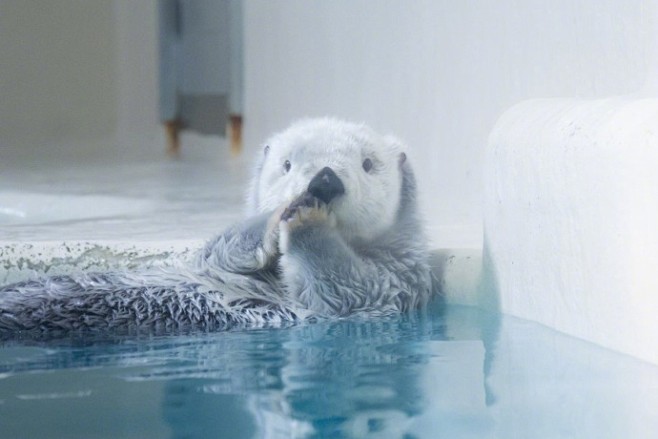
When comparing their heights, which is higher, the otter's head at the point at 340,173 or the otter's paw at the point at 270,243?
the otter's head at the point at 340,173

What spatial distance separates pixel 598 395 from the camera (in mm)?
1767

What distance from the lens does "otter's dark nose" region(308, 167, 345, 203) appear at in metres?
2.30

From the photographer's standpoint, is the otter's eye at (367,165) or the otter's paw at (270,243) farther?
the otter's eye at (367,165)

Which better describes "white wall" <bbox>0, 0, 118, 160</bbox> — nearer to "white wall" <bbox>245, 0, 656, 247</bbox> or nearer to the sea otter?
"white wall" <bbox>245, 0, 656, 247</bbox>

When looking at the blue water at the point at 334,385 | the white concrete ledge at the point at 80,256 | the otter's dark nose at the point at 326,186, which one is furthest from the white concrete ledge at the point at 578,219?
the white concrete ledge at the point at 80,256

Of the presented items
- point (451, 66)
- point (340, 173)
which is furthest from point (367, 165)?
point (451, 66)

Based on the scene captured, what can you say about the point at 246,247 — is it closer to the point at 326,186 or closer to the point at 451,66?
the point at 326,186

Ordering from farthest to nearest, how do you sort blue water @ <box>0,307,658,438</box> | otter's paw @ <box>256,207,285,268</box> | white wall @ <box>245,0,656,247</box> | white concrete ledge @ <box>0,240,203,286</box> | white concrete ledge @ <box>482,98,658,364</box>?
1. white wall @ <box>245,0,656,247</box>
2. white concrete ledge @ <box>0,240,203,286</box>
3. otter's paw @ <box>256,207,285,268</box>
4. white concrete ledge @ <box>482,98,658,364</box>
5. blue water @ <box>0,307,658,438</box>

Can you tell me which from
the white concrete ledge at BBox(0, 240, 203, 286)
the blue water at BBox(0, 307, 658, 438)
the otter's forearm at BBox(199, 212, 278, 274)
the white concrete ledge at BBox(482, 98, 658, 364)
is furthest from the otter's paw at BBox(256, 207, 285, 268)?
the white concrete ledge at BBox(482, 98, 658, 364)

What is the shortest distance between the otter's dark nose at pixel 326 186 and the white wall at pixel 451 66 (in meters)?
0.67

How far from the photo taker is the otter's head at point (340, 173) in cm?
237

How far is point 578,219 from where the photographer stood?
2193mm

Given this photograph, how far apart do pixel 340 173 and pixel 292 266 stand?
9.2 inches

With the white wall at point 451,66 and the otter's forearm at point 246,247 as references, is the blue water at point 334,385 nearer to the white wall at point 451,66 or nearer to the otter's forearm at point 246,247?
the otter's forearm at point 246,247
